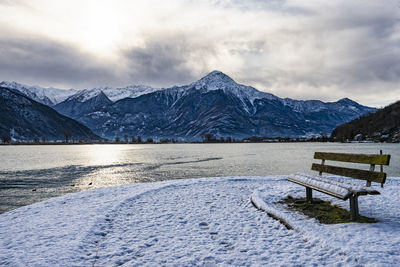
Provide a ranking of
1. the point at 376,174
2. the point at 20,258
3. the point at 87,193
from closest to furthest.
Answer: the point at 20,258
the point at 376,174
the point at 87,193

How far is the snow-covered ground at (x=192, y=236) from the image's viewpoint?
5953 millimetres

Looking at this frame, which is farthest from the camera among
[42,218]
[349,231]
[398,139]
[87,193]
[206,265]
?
[398,139]

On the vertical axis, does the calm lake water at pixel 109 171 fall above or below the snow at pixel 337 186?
below

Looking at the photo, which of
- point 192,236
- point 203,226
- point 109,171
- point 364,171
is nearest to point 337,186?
point 364,171

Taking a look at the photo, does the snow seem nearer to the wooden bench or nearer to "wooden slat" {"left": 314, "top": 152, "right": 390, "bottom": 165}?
the wooden bench

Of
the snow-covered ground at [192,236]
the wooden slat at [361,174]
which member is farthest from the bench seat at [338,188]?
the snow-covered ground at [192,236]

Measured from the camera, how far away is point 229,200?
39.8 feet

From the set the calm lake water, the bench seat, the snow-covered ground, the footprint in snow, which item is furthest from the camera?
the calm lake water

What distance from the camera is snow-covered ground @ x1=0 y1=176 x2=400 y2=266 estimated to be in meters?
5.95

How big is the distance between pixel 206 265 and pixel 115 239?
308 centimetres

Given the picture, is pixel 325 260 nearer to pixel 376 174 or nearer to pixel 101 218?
pixel 376 174

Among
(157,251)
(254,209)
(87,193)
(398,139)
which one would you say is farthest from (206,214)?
(398,139)

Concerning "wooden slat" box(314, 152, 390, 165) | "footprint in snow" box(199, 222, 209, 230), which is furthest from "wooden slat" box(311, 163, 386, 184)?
"footprint in snow" box(199, 222, 209, 230)

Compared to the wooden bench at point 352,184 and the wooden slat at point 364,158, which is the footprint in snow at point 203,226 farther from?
the wooden slat at point 364,158
